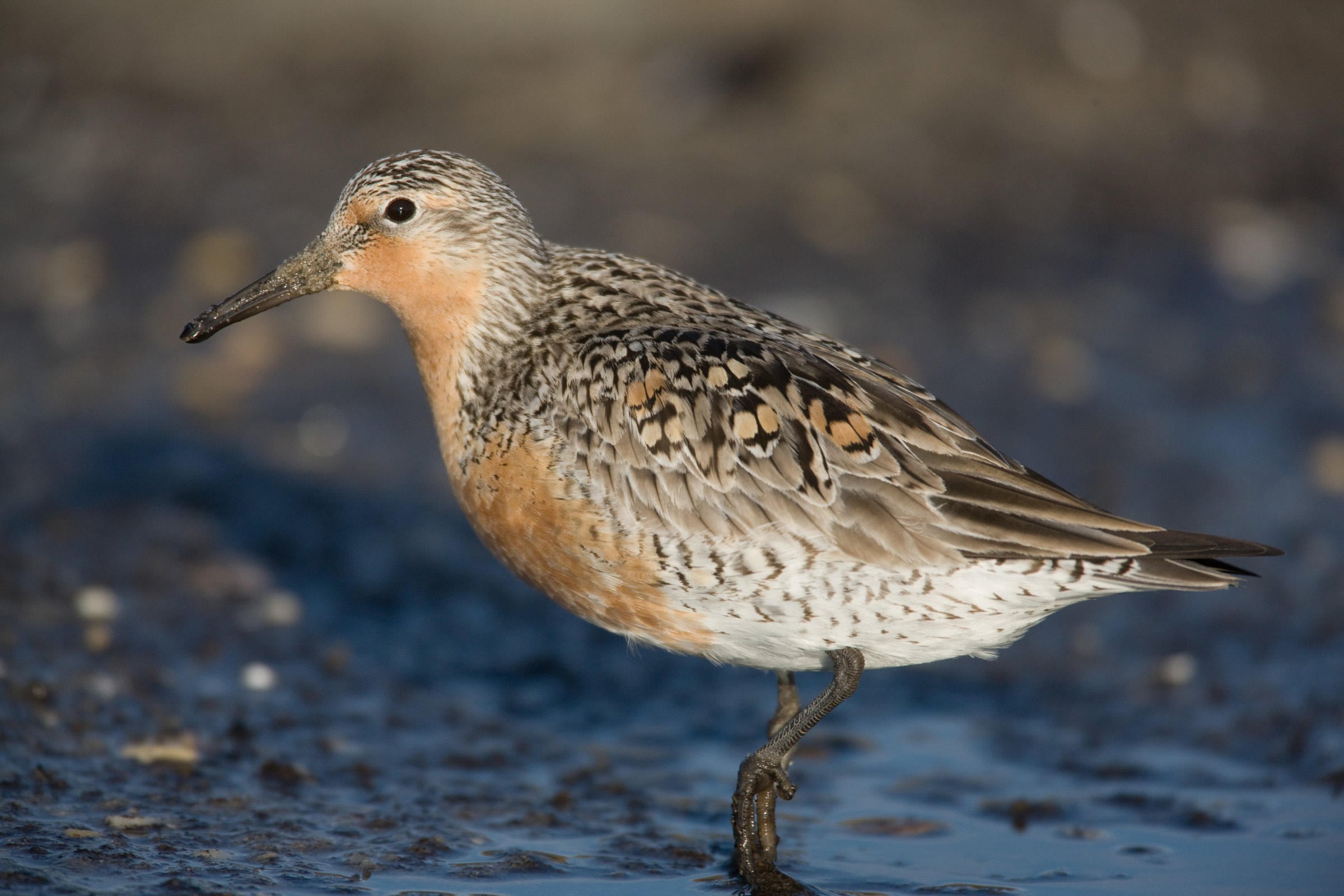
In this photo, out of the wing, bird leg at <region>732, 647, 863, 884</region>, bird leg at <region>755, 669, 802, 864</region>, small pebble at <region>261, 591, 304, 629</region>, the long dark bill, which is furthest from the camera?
small pebble at <region>261, 591, 304, 629</region>

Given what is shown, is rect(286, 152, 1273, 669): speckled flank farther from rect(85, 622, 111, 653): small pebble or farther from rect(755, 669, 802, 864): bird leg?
rect(85, 622, 111, 653): small pebble

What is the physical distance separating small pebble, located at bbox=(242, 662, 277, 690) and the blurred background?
3 centimetres

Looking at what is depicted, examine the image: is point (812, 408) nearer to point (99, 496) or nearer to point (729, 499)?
point (729, 499)

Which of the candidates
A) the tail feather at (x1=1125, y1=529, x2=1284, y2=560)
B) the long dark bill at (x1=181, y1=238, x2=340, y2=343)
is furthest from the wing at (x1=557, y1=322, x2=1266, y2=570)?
the long dark bill at (x1=181, y1=238, x2=340, y2=343)

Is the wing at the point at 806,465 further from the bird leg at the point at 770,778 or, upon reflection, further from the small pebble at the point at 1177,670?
the small pebble at the point at 1177,670

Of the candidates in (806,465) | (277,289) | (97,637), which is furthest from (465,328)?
(97,637)

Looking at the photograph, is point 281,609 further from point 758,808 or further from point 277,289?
point 758,808

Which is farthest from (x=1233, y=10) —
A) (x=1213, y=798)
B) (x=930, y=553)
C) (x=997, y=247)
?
(x=930, y=553)

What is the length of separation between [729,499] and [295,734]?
261 centimetres

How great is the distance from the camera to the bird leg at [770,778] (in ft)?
18.2

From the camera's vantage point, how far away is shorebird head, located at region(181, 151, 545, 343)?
6.03 metres

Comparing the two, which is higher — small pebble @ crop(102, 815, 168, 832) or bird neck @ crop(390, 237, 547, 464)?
bird neck @ crop(390, 237, 547, 464)

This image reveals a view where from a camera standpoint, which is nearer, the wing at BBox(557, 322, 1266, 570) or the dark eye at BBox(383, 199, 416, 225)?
the wing at BBox(557, 322, 1266, 570)

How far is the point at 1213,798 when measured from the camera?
6496 millimetres
